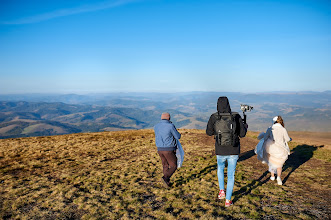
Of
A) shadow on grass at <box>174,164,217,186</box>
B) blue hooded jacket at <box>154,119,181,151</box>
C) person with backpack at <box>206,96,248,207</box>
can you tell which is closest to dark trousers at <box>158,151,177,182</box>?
blue hooded jacket at <box>154,119,181,151</box>

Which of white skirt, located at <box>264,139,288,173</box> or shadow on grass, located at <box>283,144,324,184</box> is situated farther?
shadow on grass, located at <box>283,144,324,184</box>

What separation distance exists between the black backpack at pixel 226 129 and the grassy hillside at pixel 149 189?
2.36m

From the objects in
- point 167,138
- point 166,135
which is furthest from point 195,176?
point 166,135

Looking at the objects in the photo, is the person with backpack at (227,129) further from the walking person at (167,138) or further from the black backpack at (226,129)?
the walking person at (167,138)

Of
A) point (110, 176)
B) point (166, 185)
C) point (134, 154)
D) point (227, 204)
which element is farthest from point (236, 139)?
point (134, 154)

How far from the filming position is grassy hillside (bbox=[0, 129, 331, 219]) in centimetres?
640

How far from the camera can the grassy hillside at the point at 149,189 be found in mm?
6398

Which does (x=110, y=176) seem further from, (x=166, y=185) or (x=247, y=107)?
(x=247, y=107)

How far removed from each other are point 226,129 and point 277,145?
439 cm

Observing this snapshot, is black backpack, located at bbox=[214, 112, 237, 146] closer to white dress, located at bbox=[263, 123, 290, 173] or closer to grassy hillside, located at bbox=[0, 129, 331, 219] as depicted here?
grassy hillside, located at bbox=[0, 129, 331, 219]

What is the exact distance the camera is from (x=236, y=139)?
5.62m

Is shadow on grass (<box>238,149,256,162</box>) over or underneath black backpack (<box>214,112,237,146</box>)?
underneath

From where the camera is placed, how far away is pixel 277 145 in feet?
27.7

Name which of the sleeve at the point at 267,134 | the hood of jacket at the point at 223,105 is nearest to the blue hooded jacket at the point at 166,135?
the hood of jacket at the point at 223,105
